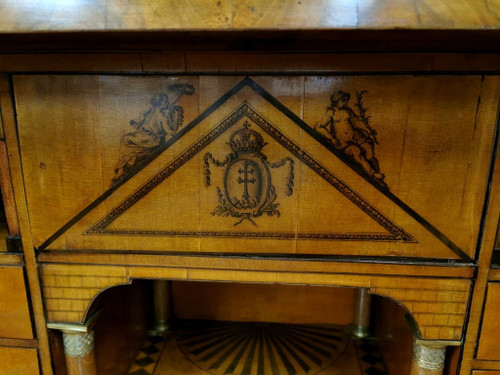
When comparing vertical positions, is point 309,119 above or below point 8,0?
below

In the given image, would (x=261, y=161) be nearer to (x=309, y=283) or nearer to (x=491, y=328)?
(x=309, y=283)

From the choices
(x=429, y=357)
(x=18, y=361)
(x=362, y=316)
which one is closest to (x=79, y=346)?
(x=18, y=361)

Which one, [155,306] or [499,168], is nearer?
[499,168]

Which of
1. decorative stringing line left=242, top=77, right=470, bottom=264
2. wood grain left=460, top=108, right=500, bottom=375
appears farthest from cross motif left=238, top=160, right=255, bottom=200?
wood grain left=460, top=108, right=500, bottom=375

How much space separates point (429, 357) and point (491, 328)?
295mm

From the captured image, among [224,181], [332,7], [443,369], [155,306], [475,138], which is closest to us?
[332,7]

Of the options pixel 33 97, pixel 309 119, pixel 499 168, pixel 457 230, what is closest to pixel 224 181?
pixel 309 119

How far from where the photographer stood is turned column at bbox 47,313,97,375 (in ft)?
5.63

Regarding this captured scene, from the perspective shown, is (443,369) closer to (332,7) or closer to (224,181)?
(224,181)

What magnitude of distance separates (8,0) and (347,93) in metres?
1.17

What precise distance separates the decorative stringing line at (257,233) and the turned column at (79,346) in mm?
500

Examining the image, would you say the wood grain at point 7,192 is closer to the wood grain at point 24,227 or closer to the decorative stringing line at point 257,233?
the wood grain at point 24,227

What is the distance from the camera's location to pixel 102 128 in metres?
1.46

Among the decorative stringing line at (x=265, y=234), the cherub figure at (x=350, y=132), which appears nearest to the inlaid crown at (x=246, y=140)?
the cherub figure at (x=350, y=132)
